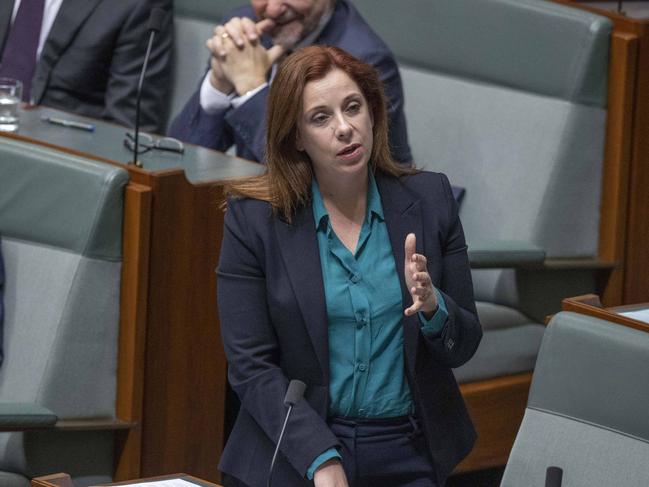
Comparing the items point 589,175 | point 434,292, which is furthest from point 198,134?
point 434,292

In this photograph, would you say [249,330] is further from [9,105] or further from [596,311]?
[9,105]

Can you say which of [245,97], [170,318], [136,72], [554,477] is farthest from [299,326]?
[136,72]

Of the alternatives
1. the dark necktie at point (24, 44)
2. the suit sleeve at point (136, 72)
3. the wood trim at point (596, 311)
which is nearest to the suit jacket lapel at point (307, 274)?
the wood trim at point (596, 311)

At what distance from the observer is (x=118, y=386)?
158cm

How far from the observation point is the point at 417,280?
43.9 inches

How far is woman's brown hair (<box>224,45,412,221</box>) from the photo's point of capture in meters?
1.23

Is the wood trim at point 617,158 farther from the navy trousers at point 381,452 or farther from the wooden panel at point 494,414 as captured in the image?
the navy trousers at point 381,452

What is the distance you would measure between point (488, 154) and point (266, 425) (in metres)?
0.82

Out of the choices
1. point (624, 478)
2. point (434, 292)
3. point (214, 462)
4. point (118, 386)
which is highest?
point (434, 292)

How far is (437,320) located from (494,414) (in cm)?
68

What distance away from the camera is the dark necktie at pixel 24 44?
7.23 ft

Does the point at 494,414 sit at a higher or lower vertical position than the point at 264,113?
lower

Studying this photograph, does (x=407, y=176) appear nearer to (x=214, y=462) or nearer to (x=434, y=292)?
(x=434, y=292)

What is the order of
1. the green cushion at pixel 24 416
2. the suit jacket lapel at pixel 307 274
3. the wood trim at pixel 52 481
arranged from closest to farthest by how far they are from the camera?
1. the wood trim at pixel 52 481
2. the suit jacket lapel at pixel 307 274
3. the green cushion at pixel 24 416
